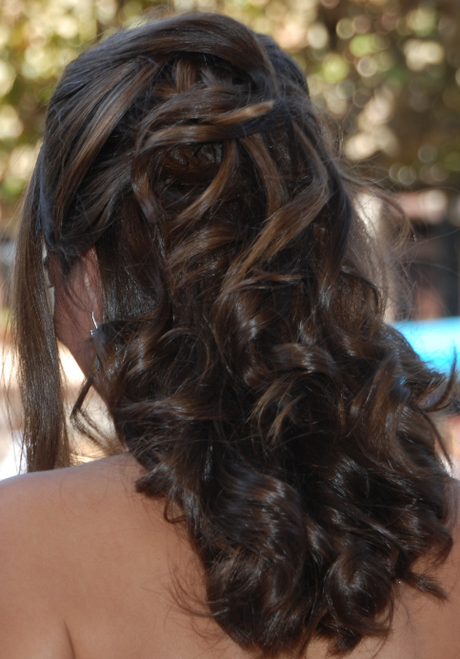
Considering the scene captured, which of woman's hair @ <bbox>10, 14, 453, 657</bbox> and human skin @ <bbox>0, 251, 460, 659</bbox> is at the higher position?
woman's hair @ <bbox>10, 14, 453, 657</bbox>

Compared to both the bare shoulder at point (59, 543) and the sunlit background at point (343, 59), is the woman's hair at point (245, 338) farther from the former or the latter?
the sunlit background at point (343, 59)

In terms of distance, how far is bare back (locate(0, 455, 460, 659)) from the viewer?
108 centimetres

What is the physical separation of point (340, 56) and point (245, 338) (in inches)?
223

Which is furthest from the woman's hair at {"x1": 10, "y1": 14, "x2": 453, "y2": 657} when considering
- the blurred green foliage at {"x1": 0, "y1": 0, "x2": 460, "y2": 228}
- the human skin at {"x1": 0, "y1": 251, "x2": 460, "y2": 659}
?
the blurred green foliage at {"x1": 0, "y1": 0, "x2": 460, "y2": 228}

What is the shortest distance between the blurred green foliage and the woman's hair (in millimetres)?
4239

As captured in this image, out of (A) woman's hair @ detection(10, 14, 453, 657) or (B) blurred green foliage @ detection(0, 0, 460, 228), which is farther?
(B) blurred green foliage @ detection(0, 0, 460, 228)

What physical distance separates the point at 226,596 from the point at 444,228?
12.1m

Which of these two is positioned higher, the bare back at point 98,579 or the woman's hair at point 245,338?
the woman's hair at point 245,338

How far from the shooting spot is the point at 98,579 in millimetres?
1096

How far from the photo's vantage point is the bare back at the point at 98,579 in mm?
1076

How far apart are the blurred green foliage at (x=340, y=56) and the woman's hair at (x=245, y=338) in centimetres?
424

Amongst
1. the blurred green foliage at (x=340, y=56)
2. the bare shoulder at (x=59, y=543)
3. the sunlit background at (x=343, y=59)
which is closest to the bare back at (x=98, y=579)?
the bare shoulder at (x=59, y=543)

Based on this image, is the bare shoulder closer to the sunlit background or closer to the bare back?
the bare back

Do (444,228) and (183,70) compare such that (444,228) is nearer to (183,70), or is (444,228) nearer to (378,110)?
(378,110)
